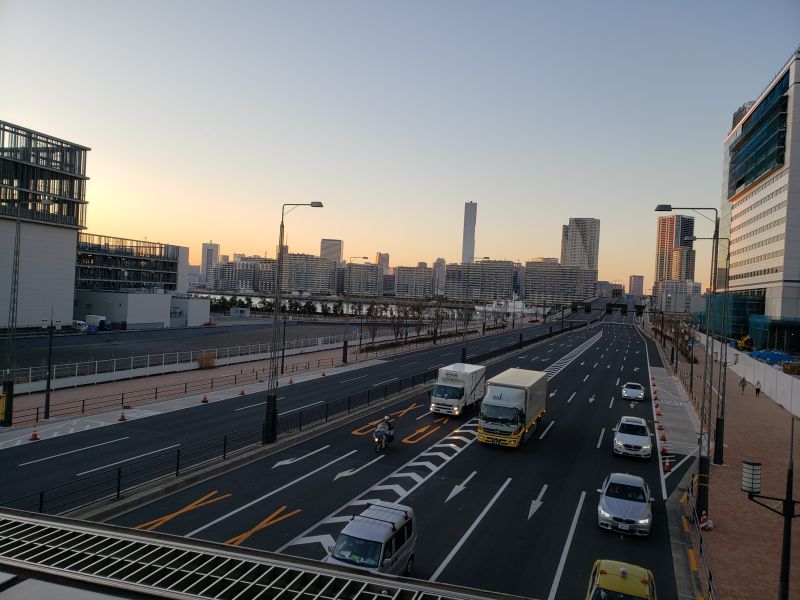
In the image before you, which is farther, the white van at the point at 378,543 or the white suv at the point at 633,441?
the white suv at the point at 633,441

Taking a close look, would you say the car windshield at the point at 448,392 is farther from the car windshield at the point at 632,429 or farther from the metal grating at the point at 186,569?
the metal grating at the point at 186,569

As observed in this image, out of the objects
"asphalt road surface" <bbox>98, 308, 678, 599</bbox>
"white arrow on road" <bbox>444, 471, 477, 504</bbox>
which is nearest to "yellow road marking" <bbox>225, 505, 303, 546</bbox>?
"asphalt road surface" <bbox>98, 308, 678, 599</bbox>

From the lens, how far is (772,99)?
78938 mm

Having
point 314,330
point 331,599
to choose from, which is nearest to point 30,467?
point 331,599

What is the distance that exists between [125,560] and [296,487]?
11.7 m

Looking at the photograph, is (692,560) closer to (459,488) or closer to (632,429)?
(459,488)

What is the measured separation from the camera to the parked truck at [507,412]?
24.4 metres

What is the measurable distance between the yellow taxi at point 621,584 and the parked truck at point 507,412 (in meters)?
12.9

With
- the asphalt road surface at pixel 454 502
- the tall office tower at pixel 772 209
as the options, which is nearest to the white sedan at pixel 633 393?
the asphalt road surface at pixel 454 502

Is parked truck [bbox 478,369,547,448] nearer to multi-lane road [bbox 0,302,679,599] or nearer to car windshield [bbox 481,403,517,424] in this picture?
car windshield [bbox 481,403,517,424]

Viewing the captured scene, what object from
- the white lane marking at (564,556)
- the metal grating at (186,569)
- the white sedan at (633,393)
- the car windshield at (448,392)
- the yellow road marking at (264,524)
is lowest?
the yellow road marking at (264,524)

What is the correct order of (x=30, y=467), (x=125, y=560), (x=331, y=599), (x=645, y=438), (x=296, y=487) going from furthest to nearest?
1. (x=645, y=438)
2. (x=30, y=467)
3. (x=296, y=487)
4. (x=125, y=560)
5. (x=331, y=599)

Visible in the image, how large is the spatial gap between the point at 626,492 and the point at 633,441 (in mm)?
8060

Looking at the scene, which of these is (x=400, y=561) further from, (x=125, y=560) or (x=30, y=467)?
(x=30, y=467)
